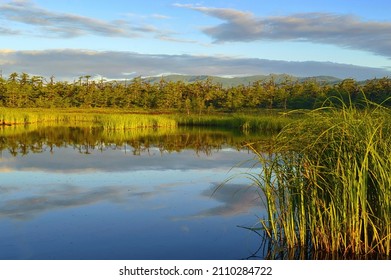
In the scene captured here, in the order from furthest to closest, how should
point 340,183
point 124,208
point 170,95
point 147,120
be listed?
1. point 170,95
2. point 147,120
3. point 124,208
4. point 340,183

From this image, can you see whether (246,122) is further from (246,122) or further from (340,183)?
(340,183)

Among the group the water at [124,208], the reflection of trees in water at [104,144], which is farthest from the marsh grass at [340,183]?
the reflection of trees in water at [104,144]

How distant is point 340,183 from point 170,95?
44.1 metres

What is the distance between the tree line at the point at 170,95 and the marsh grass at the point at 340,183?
37.7 m

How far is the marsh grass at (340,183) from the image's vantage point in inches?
188

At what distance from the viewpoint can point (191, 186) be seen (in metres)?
9.93

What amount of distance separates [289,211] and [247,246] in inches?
38.0

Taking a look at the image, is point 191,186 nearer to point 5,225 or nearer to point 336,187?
point 5,225

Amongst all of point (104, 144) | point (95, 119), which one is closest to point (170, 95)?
point (95, 119)

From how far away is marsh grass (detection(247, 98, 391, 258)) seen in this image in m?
4.77

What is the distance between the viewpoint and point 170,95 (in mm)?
48531

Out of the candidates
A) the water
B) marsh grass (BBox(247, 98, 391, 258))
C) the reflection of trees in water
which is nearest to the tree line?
the reflection of trees in water

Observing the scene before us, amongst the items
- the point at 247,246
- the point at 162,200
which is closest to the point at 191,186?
the point at 162,200

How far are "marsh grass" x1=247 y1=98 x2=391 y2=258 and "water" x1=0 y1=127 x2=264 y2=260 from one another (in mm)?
687
